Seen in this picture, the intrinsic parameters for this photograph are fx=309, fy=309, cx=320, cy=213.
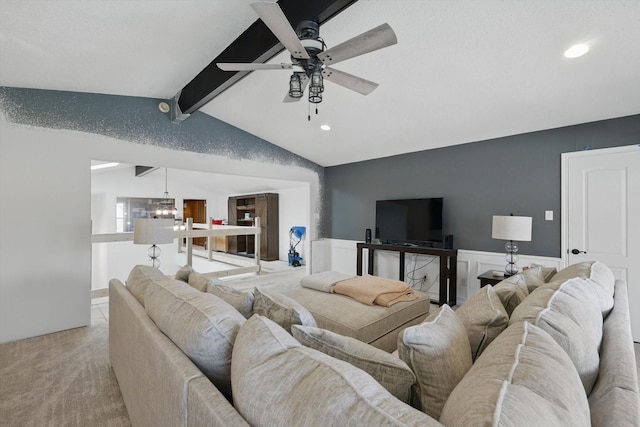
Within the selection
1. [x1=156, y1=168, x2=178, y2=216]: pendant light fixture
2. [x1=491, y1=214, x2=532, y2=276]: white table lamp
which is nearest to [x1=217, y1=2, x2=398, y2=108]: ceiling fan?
[x1=491, y1=214, x2=532, y2=276]: white table lamp

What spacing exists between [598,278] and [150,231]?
11.9 feet

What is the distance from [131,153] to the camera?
12.3 feet

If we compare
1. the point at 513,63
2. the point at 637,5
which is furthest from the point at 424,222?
the point at 637,5

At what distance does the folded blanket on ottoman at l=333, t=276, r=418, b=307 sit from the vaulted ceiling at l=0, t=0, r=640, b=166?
1982 millimetres

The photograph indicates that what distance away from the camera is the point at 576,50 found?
91.4 inches

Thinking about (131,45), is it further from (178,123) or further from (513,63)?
(513,63)

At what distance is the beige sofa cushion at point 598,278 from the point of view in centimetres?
156

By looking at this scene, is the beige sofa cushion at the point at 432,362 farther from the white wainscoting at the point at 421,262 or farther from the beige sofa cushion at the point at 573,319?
the white wainscoting at the point at 421,262

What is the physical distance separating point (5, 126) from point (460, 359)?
424 centimetres

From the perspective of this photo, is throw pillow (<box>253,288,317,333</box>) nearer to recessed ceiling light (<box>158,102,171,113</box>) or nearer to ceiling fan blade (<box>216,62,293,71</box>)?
ceiling fan blade (<box>216,62,293,71</box>)

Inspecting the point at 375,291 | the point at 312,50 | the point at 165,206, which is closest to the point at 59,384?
the point at 375,291

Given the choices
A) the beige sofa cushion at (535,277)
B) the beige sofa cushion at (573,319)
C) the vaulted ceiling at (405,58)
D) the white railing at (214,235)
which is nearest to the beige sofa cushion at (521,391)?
the beige sofa cushion at (573,319)

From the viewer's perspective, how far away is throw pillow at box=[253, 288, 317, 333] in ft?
4.34

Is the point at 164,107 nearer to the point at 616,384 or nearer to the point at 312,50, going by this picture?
the point at 312,50
